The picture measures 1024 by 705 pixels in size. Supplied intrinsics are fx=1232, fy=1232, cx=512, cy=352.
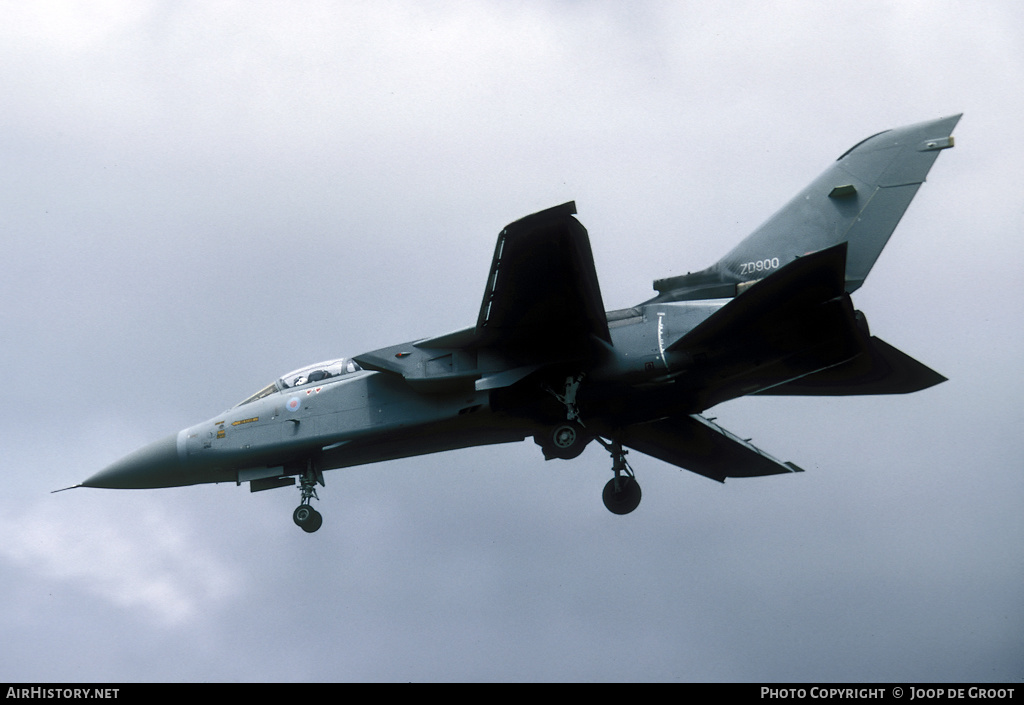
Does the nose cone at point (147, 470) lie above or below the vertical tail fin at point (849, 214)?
below

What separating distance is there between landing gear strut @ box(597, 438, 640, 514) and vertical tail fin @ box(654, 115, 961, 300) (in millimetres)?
4159

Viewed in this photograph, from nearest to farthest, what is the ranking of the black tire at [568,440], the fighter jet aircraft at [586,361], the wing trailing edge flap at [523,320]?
1. the wing trailing edge flap at [523,320]
2. the fighter jet aircraft at [586,361]
3. the black tire at [568,440]

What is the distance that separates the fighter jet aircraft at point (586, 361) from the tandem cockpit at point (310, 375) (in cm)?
3

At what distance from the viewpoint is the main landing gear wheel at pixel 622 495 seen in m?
26.9

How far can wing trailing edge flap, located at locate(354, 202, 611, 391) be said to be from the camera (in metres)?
21.6

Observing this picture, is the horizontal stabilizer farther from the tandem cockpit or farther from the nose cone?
the nose cone

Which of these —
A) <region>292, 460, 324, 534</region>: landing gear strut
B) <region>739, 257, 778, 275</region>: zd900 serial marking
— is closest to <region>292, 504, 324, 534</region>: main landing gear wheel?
<region>292, 460, 324, 534</region>: landing gear strut

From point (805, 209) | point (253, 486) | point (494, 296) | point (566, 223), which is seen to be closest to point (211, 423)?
point (253, 486)

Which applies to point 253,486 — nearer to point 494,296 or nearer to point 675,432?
point 494,296

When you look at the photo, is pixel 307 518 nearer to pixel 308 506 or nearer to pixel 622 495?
pixel 308 506

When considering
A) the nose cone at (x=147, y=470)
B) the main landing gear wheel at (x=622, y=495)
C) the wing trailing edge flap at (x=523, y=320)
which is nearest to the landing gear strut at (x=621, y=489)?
the main landing gear wheel at (x=622, y=495)

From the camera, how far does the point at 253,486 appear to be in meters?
27.0

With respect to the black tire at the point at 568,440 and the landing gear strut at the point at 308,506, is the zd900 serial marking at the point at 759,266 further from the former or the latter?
the landing gear strut at the point at 308,506
